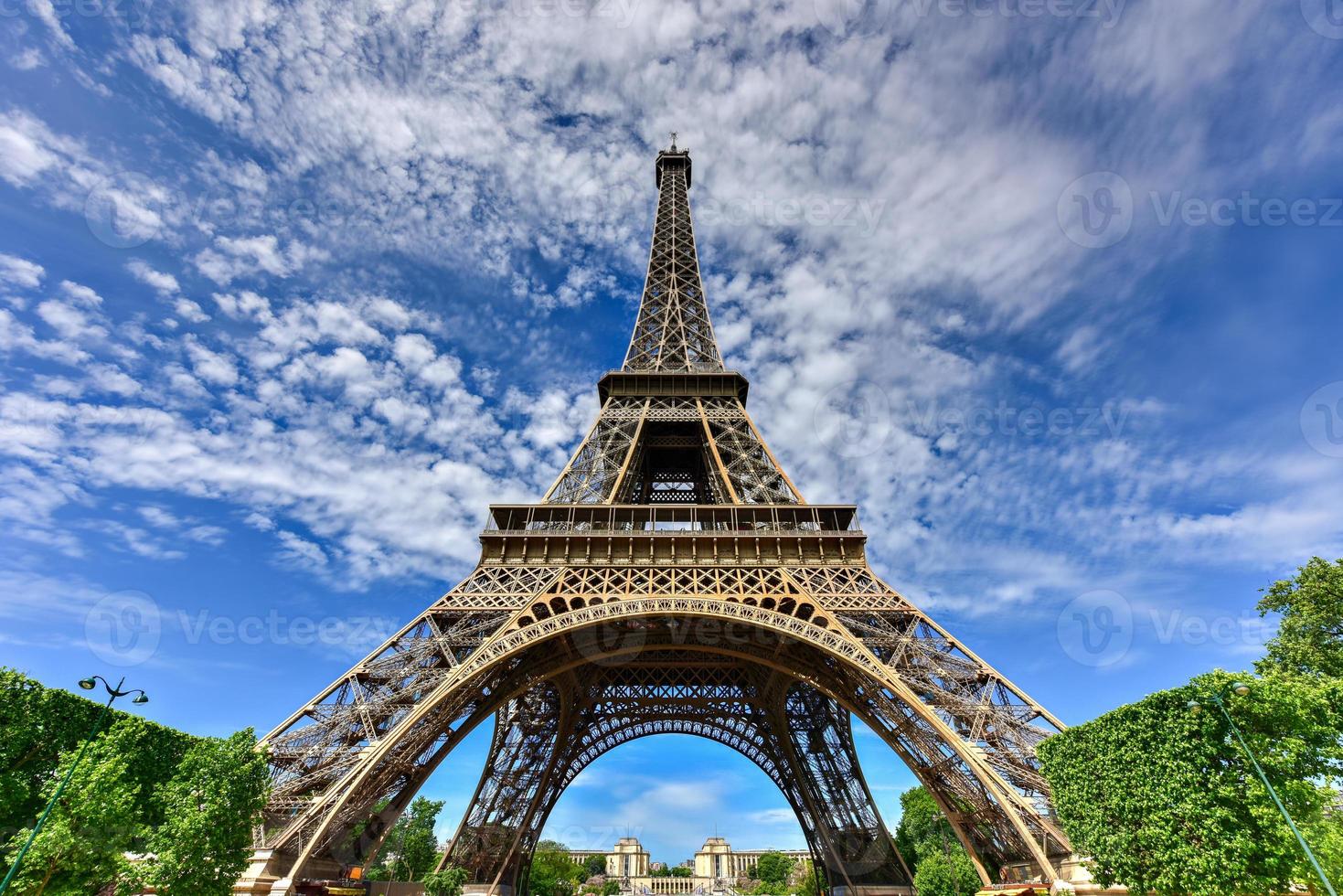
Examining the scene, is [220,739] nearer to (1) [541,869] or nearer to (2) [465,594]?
(2) [465,594]

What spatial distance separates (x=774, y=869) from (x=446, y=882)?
3450 inches

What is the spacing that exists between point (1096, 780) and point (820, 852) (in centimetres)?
2237

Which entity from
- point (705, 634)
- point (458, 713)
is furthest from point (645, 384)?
point (458, 713)

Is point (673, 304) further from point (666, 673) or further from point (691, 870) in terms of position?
point (691, 870)

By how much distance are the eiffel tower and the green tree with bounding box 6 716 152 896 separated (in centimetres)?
315

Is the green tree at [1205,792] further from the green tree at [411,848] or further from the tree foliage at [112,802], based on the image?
the green tree at [411,848]

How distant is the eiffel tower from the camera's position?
17.4 m

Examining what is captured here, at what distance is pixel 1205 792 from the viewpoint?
13984 mm

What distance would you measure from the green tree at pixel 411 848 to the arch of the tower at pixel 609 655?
3028 cm

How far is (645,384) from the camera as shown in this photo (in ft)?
104


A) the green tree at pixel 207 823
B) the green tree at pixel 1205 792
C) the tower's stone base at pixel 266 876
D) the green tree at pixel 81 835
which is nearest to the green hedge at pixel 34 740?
the green tree at pixel 81 835

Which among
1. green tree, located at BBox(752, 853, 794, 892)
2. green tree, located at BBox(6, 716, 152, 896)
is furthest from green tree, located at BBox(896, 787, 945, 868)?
green tree, located at BBox(752, 853, 794, 892)

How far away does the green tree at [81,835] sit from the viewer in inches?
488

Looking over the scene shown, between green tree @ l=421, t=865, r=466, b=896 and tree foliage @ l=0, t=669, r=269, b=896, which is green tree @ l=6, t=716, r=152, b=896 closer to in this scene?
tree foliage @ l=0, t=669, r=269, b=896
